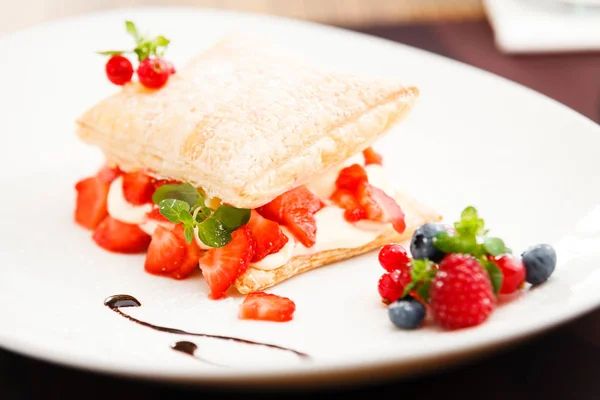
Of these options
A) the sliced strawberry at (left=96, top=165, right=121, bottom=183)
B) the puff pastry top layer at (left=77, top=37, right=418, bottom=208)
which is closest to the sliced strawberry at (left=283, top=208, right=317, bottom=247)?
the puff pastry top layer at (left=77, top=37, right=418, bottom=208)

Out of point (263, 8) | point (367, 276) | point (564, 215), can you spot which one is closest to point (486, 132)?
point (564, 215)

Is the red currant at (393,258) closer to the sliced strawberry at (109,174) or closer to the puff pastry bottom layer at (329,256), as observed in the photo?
the puff pastry bottom layer at (329,256)

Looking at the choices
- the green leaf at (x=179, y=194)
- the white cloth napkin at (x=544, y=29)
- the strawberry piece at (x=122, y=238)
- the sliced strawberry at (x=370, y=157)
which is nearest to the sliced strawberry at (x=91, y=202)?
the strawberry piece at (x=122, y=238)

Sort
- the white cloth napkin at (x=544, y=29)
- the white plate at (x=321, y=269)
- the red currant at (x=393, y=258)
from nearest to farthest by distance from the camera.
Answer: the white plate at (x=321, y=269) → the red currant at (x=393, y=258) → the white cloth napkin at (x=544, y=29)

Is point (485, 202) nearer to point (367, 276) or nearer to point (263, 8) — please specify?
point (367, 276)

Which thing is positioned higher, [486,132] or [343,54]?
[343,54]

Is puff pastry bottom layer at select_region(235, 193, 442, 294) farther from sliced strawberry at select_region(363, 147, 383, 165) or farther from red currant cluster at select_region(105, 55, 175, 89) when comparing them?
red currant cluster at select_region(105, 55, 175, 89)
